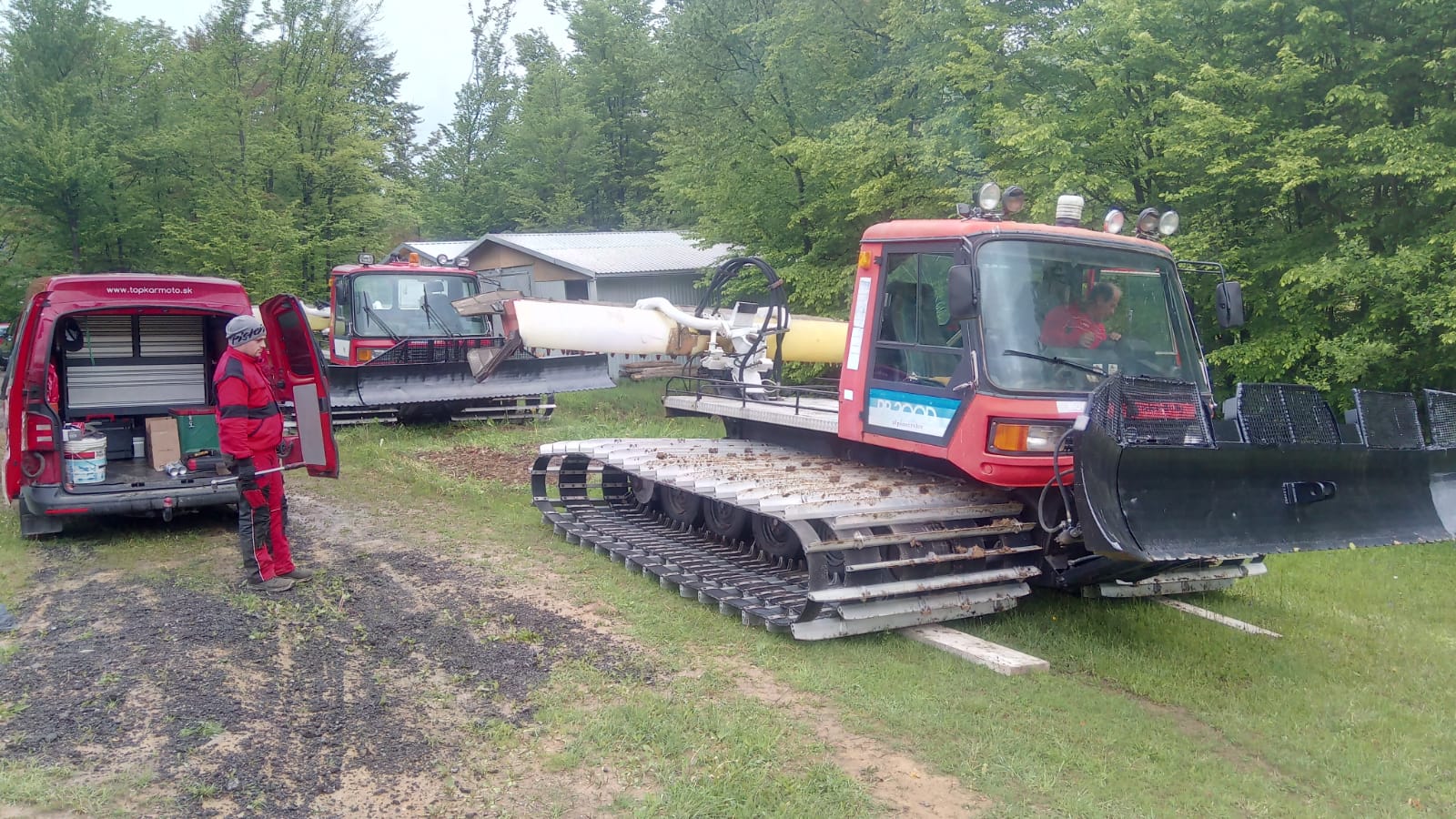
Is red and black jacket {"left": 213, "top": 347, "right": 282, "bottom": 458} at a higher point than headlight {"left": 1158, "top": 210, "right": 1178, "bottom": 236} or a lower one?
lower

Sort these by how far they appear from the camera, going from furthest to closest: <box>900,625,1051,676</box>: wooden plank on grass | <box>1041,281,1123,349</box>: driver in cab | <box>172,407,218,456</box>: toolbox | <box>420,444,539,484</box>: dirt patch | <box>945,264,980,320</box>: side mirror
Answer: <box>420,444,539,484</box>: dirt patch → <box>172,407,218,456</box>: toolbox → <box>1041,281,1123,349</box>: driver in cab → <box>945,264,980,320</box>: side mirror → <box>900,625,1051,676</box>: wooden plank on grass

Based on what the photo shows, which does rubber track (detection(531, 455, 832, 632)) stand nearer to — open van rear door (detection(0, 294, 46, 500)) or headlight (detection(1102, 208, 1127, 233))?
headlight (detection(1102, 208, 1127, 233))

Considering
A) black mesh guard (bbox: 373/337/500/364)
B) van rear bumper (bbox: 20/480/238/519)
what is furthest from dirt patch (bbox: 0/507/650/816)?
black mesh guard (bbox: 373/337/500/364)

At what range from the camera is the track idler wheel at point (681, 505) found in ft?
26.5

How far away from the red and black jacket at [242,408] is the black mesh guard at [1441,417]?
22.1 ft

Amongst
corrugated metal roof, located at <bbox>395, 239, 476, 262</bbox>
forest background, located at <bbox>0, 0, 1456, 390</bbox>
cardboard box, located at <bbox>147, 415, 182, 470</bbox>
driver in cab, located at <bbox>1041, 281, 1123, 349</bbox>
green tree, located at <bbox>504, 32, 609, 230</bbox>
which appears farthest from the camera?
green tree, located at <bbox>504, 32, 609, 230</bbox>

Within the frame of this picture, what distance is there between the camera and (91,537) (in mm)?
8281

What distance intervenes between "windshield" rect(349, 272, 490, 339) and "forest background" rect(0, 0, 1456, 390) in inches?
207

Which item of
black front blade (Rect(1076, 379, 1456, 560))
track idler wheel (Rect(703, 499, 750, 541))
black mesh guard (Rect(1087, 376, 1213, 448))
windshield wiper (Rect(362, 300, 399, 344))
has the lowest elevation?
track idler wheel (Rect(703, 499, 750, 541))

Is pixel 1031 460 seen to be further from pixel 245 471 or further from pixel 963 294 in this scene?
pixel 245 471

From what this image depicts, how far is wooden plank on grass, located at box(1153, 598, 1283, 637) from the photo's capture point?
6.16 m

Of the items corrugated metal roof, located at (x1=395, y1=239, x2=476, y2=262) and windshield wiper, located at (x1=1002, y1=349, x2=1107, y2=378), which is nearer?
windshield wiper, located at (x1=1002, y1=349, x2=1107, y2=378)

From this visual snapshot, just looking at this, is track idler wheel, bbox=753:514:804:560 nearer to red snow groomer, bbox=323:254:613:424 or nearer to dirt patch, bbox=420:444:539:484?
dirt patch, bbox=420:444:539:484

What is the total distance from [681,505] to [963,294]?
3.43 metres
